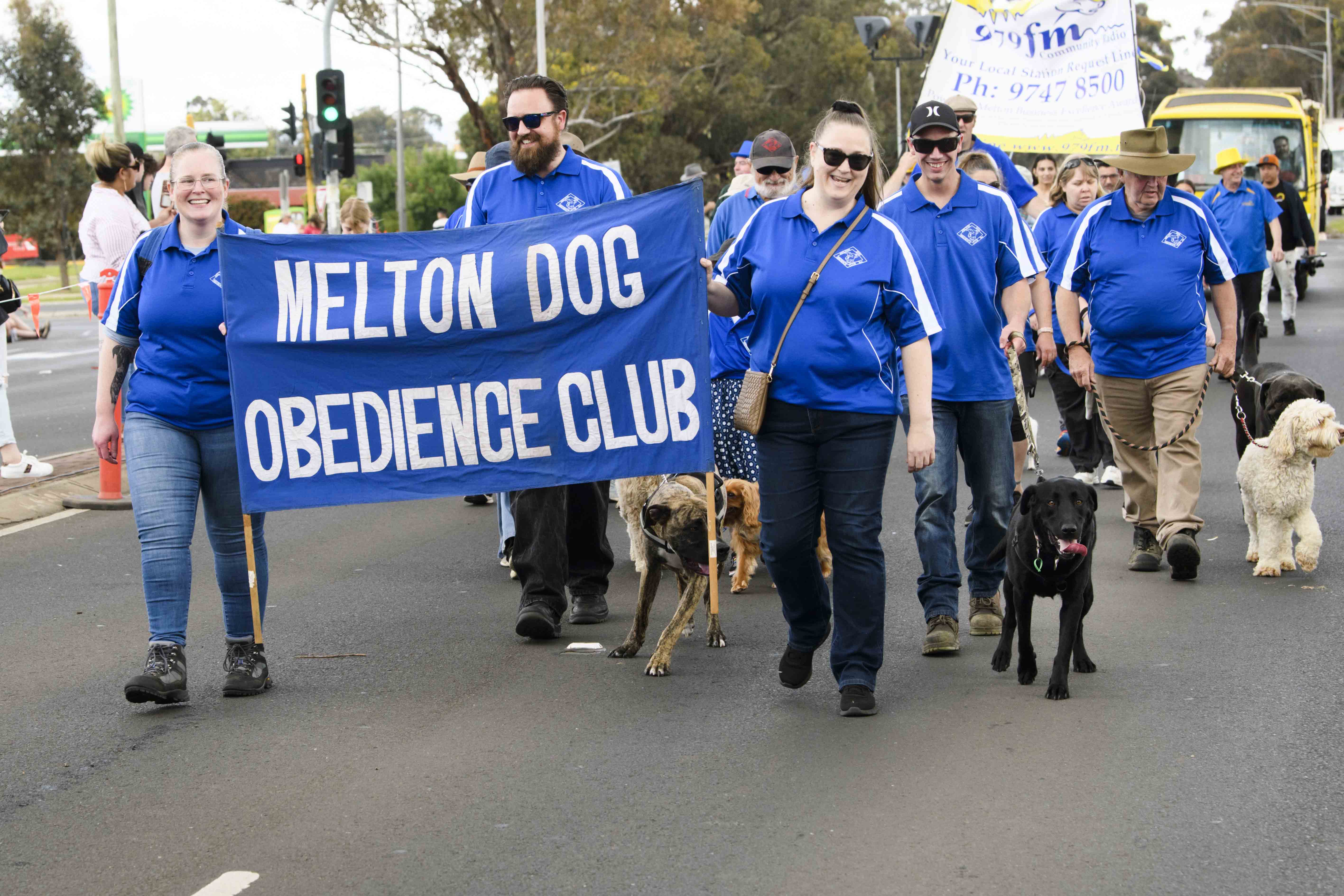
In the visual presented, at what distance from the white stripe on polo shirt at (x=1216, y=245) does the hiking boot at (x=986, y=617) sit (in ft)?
7.25

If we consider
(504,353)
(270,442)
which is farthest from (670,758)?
(270,442)

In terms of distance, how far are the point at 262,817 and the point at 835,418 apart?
7.69ft

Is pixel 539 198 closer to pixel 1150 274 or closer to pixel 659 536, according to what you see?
pixel 659 536

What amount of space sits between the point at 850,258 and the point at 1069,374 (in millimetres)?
4931

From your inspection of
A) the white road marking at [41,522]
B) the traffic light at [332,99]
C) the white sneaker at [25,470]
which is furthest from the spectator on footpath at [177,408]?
the traffic light at [332,99]

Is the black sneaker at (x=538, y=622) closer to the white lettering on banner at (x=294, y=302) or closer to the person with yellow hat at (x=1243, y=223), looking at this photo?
the white lettering on banner at (x=294, y=302)

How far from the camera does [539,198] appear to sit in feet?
22.6

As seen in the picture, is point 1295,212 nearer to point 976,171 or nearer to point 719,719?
point 976,171

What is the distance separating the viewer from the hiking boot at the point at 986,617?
6785 millimetres

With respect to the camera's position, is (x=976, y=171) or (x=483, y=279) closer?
(x=483, y=279)

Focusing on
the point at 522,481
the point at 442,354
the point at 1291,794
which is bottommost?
the point at 1291,794

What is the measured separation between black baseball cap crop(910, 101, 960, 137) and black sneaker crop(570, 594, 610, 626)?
8.67 ft

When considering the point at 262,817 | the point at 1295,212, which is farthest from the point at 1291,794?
the point at 1295,212

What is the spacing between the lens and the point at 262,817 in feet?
15.0
